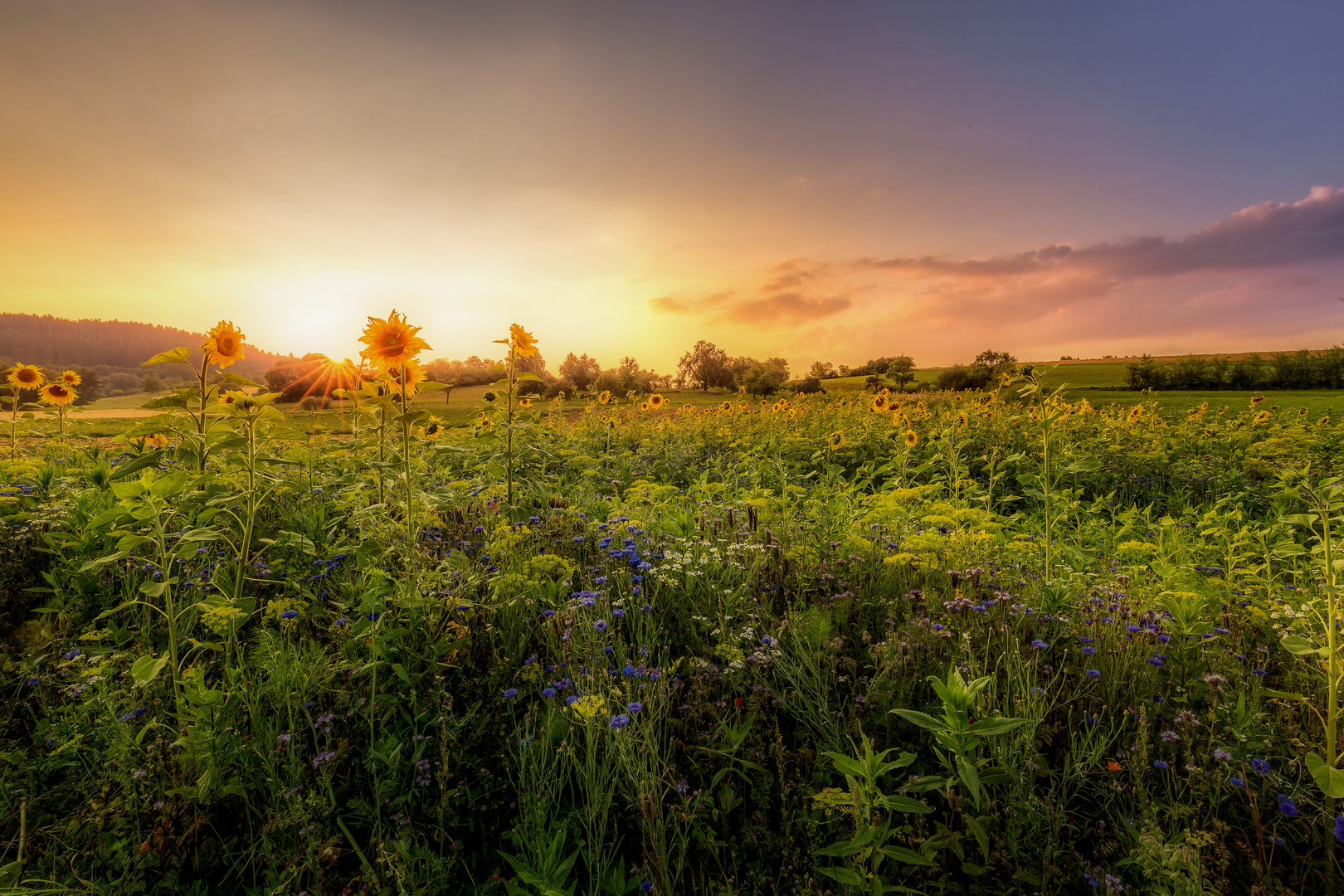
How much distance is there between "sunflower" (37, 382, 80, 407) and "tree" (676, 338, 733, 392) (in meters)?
42.6

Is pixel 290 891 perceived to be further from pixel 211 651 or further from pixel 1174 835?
pixel 1174 835

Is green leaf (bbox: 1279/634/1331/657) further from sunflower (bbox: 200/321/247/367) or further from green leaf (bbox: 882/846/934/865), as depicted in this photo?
sunflower (bbox: 200/321/247/367)

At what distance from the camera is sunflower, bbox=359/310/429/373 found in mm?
3059

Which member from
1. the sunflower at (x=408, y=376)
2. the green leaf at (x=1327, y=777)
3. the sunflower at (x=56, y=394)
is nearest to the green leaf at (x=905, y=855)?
the green leaf at (x=1327, y=777)

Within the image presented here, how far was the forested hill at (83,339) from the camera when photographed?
140 m

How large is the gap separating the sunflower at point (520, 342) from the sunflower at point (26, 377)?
578 centimetres

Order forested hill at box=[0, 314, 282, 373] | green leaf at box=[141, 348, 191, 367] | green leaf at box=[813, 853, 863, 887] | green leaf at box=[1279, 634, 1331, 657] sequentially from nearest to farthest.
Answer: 1. green leaf at box=[813, 853, 863, 887]
2. green leaf at box=[1279, 634, 1331, 657]
3. green leaf at box=[141, 348, 191, 367]
4. forested hill at box=[0, 314, 282, 373]

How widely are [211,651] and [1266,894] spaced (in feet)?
12.8

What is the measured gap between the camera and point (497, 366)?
13.5 feet

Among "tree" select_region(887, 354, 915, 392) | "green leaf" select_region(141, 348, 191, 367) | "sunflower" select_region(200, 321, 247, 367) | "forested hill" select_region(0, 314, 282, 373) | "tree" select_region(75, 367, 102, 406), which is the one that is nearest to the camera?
"green leaf" select_region(141, 348, 191, 367)

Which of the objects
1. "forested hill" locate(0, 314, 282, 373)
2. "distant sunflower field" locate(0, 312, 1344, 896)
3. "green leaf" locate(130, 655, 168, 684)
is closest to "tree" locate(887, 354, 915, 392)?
"distant sunflower field" locate(0, 312, 1344, 896)

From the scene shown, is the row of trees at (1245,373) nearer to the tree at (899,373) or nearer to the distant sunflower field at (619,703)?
the tree at (899,373)

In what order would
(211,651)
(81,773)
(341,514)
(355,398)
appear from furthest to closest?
(341,514) < (355,398) < (211,651) < (81,773)

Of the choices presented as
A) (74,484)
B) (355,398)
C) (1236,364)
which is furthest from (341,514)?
(1236,364)
